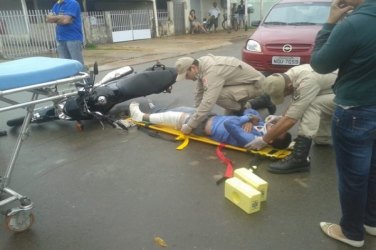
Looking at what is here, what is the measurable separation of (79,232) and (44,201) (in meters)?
0.68

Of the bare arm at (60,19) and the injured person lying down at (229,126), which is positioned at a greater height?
the bare arm at (60,19)

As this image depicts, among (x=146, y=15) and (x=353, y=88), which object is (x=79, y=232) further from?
(x=146, y=15)

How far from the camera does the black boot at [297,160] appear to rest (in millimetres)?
3615

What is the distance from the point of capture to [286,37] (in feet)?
22.2

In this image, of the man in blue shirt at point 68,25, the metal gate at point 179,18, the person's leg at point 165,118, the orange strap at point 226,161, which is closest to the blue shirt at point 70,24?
the man in blue shirt at point 68,25

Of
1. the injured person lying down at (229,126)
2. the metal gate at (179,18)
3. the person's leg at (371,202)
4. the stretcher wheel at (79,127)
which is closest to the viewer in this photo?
the person's leg at (371,202)

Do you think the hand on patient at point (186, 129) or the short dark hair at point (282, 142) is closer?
the short dark hair at point (282, 142)

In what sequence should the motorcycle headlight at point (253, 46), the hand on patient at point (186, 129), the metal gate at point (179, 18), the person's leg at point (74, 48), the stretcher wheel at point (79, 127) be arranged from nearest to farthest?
the hand on patient at point (186, 129) < the stretcher wheel at point (79, 127) < the person's leg at point (74, 48) < the motorcycle headlight at point (253, 46) < the metal gate at point (179, 18)

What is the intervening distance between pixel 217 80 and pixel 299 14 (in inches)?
164

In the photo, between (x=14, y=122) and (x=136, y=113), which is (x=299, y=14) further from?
(x=14, y=122)

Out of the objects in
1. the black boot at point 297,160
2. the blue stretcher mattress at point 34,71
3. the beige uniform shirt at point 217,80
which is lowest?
the black boot at point 297,160

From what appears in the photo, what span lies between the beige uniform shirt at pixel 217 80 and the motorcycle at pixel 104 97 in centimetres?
102

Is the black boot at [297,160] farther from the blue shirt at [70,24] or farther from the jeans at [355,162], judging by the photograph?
the blue shirt at [70,24]

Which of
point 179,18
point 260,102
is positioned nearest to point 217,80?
point 260,102
